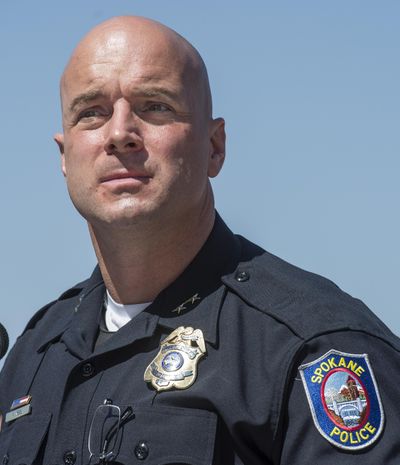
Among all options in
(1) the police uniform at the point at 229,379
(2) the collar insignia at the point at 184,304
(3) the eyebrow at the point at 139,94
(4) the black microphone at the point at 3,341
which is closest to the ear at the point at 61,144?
(3) the eyebrow at the point at 139,94

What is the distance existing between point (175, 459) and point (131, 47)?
232 centimetres

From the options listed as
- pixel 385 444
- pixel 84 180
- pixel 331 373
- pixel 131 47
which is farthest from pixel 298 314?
pixel 131 47

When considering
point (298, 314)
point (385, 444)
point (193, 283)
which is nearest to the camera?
point (385, 444)

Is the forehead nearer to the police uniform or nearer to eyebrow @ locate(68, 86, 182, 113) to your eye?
eyebrow @ locate(68, 86, 182, 113)

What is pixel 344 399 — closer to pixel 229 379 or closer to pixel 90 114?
pixel 229 379

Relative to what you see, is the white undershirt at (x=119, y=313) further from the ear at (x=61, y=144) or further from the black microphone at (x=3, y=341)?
the ear at (x=61, y=144)

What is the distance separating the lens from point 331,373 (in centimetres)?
532

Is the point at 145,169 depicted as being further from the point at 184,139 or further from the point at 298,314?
the point at 298,314

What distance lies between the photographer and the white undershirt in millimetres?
6105

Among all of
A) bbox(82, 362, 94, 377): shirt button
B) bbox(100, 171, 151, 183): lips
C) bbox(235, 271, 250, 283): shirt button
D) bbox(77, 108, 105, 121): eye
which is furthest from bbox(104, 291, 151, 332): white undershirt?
bbox(77, 108, 105, 121): eye

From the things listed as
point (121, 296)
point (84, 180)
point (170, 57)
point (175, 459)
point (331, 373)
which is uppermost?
point (170, 57)

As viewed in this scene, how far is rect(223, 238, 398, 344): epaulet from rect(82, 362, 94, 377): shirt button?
91 cm

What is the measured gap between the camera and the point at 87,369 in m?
5.96

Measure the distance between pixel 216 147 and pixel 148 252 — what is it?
36.5 inches
